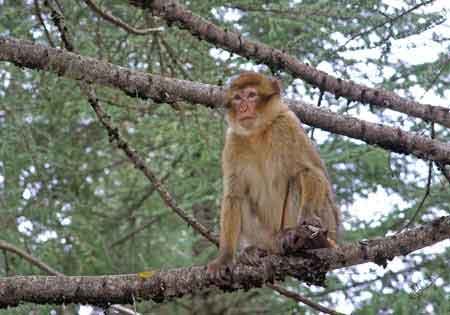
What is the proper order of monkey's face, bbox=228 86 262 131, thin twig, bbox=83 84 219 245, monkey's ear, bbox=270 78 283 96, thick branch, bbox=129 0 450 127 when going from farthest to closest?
monkey's ear, bbox=270 78 283 96 < monkey's face, bbox=228 86 262 131 < thick branch, bbox=129 0 450 127 < thin twig, bbox=83 84 219 245

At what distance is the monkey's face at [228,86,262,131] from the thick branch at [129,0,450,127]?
450 millimetres

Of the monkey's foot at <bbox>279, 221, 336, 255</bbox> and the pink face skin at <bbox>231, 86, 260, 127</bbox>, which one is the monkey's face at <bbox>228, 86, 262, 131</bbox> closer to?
the pink face skin at <bbox>231, 86, 260, 127</bbox>

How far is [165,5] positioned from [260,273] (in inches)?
89.4

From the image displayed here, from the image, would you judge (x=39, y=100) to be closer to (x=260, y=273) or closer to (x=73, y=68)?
(x=73, y=68)

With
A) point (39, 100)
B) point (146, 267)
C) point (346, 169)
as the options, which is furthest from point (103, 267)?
point (346, 169)

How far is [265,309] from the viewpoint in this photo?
29.6ft

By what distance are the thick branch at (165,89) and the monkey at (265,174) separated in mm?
333

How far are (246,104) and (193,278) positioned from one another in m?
2.09

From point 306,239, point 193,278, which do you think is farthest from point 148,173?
point 306,239

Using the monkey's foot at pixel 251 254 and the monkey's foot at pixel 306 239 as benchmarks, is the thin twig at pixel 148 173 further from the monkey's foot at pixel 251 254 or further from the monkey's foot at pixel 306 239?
the monkey's foot at pixel 306 239

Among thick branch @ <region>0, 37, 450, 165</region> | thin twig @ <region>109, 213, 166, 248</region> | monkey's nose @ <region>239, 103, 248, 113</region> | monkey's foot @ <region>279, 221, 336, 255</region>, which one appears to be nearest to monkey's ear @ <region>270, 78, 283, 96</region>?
monkey's nose @ <region>239, 103, 248, 113</region>

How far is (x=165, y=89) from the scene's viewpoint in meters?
5.27

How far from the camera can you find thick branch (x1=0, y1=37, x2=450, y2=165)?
5.04 metres

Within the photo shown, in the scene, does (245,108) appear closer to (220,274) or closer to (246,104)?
(246,104)
